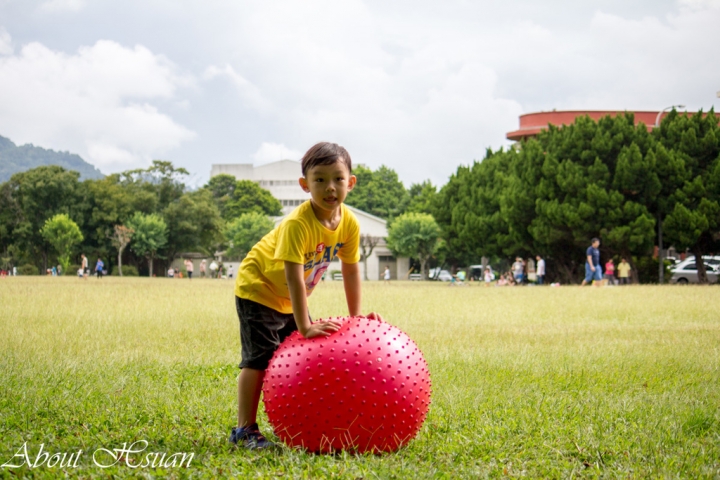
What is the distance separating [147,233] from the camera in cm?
7281

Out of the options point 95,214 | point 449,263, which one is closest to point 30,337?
point 95,214

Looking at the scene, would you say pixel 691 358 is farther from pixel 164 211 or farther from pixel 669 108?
pixel 164 211

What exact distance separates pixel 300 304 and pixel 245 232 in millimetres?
72197

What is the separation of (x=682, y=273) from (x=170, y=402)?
39.5 metres

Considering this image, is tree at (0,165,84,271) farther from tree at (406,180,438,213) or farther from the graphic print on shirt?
the graphic print on shirt

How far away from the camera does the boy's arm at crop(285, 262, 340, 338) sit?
4.73 metres

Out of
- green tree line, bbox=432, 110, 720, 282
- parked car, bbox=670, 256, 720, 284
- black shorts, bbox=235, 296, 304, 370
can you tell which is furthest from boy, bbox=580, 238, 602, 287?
black shorts, bbox=235, 296, 304, 370

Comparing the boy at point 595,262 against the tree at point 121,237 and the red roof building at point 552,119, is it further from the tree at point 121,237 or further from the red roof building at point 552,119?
the tree at point 121,237

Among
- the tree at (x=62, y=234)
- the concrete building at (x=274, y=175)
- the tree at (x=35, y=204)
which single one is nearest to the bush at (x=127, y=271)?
the tree at (x=62, y=234)

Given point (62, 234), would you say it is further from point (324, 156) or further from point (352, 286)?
point (324, 156)

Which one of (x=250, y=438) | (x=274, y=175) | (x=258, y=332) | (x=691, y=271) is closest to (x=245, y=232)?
(x=274, y=175)

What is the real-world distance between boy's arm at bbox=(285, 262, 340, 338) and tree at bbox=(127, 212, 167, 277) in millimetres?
70419

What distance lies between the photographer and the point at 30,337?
34.2 feet

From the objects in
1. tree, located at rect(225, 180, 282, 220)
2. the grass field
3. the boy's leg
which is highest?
tree, located at rect(225, 180, 282, 220)
